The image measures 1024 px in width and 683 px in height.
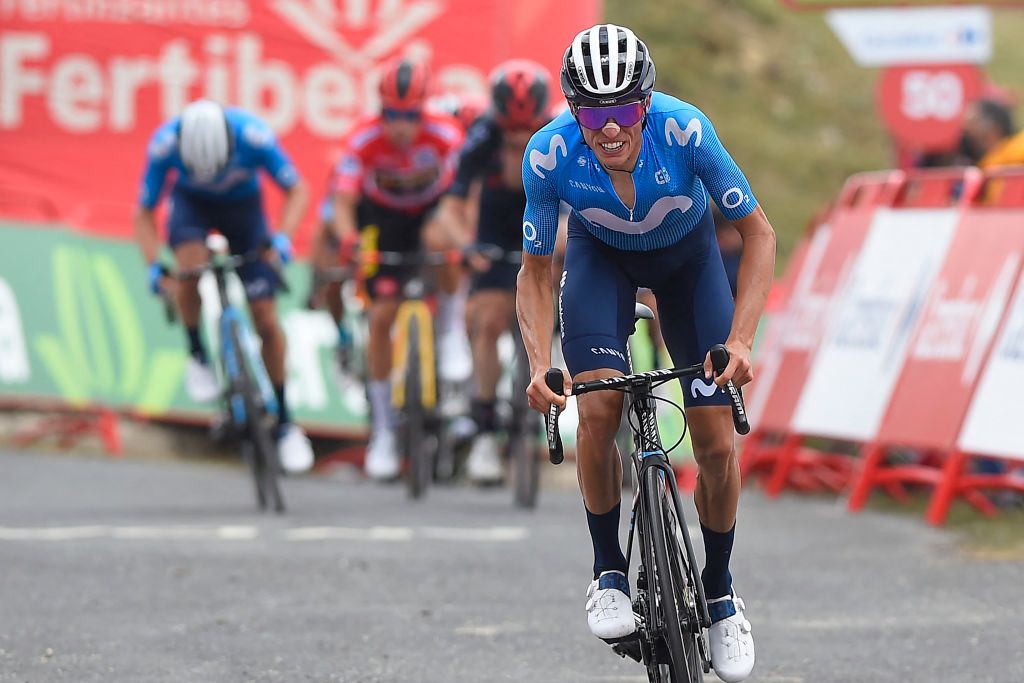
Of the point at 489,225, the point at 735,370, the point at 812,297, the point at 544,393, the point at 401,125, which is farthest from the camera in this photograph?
the point at 812,297

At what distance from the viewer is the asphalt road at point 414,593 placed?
6859mm

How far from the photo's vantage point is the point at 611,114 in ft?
18.8

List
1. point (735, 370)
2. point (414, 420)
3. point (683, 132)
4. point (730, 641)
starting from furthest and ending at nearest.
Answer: point (414, 420) → point (730, 641) → point (683, 132) → point (735, 370)

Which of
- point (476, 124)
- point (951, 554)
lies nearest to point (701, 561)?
point (951, 554)

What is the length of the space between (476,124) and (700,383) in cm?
566

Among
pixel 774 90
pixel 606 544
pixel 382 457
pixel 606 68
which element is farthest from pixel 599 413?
pixel 774 90

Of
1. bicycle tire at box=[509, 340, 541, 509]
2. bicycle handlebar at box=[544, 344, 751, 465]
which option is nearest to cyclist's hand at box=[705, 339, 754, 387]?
bicycle handlebar at box=[544, 344, 751, 465]

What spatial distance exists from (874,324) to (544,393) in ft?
21.3

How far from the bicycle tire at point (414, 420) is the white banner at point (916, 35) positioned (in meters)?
4.95

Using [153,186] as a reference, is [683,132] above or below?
above

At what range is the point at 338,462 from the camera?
1554cm

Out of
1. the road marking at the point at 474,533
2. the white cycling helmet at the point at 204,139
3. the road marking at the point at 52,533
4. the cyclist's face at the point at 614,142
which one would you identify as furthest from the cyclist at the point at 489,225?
the cyclist's face at the point at 614,142

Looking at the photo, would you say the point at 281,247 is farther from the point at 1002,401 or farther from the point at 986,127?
the point at 986,127

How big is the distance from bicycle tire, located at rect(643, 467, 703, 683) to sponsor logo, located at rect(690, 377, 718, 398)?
1.18 feet
